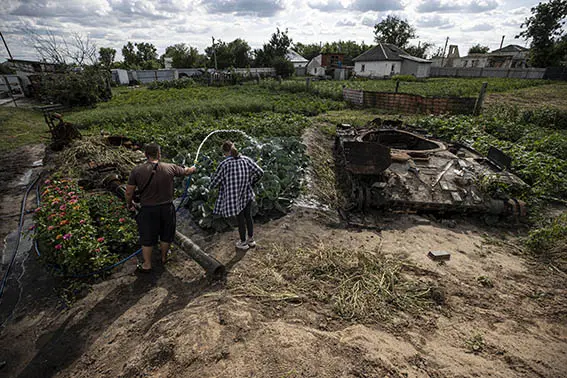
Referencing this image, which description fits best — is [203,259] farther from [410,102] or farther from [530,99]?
[530,99]

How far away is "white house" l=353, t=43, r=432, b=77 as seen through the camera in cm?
4100

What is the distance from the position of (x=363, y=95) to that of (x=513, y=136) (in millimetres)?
9454

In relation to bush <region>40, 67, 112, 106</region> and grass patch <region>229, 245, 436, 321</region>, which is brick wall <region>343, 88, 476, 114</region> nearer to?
grass patch <region>229, 245, 436, 321</region>

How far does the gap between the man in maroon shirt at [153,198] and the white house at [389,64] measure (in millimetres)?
44664

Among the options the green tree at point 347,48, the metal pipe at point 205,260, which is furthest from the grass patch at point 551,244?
the green tree at point 347,48

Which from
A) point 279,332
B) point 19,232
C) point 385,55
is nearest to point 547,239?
point 279,332

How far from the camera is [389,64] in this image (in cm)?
4100

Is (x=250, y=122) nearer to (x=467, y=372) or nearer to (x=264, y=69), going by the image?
(x=467, y=372)

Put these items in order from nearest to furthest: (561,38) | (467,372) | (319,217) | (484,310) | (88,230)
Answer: (467,372) → (484,310) → (88,230) → (319,217) → (561,38)

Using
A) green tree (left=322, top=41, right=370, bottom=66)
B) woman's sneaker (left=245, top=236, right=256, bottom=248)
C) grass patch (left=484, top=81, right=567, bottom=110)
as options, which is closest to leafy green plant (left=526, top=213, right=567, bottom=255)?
woman's sneaker (left=245, top=236, right=256, bottom=248)

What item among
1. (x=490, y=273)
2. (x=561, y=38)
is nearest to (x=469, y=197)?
(x=490, y=273)

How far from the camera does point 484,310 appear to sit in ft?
11.7

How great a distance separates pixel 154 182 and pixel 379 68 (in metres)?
45.6

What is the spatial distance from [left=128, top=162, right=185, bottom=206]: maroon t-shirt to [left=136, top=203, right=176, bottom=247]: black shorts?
0.38 ft
